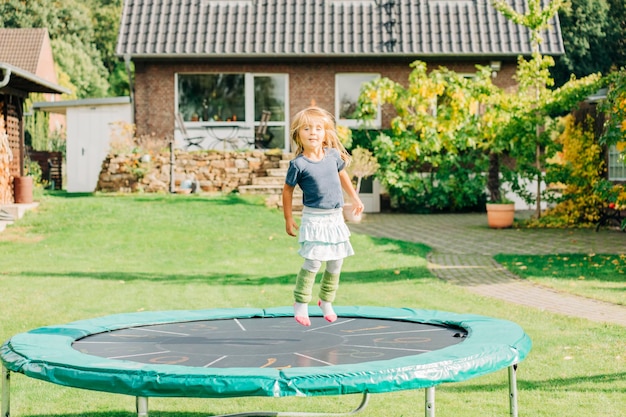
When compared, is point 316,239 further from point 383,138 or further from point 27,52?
point 27,52

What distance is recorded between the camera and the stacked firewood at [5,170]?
16.1 m

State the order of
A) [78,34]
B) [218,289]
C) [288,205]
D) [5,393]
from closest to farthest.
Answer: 1. [5,393]
2. [288,205]
3. [218,289]
4. [78,34]

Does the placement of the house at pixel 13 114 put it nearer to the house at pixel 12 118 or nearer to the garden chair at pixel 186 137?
the house at pixel 12 118

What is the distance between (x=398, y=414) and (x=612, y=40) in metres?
31.6

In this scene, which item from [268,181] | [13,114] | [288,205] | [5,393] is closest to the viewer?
[5,393]

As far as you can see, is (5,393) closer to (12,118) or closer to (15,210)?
(15,210)

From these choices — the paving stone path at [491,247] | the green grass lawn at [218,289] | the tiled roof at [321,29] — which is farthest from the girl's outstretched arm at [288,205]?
the tiled roof at [321,29]

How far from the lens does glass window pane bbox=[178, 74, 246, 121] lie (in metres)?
22.0

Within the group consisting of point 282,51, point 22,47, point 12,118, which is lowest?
point 12,118

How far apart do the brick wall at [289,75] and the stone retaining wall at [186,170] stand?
2019 millimetres

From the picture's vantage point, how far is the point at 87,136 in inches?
902

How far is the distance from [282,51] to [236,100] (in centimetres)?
181

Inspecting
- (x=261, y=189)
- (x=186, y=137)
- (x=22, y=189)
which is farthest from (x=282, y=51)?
(x=22, y=189)

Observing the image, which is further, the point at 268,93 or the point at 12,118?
the point at 268,93
